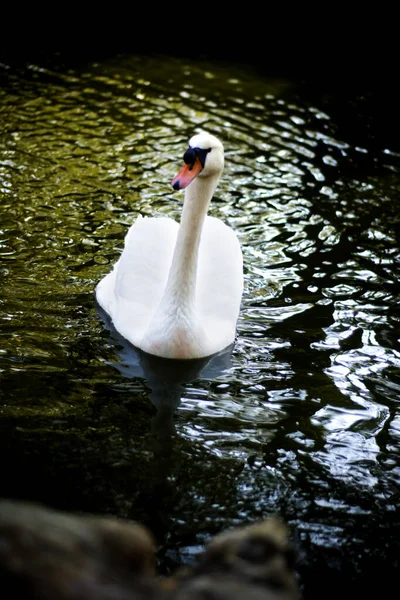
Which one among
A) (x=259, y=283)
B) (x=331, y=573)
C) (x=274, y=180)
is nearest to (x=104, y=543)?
(x=331, y=573)

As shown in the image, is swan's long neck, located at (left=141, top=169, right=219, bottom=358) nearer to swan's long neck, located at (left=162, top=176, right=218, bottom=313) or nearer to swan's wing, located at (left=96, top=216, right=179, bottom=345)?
swan's long neck, located at (left=162, top=176, right=218, bottom=313)

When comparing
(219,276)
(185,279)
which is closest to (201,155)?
(185,279)

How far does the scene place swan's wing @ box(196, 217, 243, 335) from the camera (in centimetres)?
530

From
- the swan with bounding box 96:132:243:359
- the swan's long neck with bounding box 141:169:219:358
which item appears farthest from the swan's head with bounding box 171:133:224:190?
the swan's long neck with bounding box 141:169:219:358

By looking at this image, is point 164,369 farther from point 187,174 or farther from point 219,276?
point 187,174

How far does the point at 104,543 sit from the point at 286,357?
3089mm

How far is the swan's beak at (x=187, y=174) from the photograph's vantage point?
451 centimetres

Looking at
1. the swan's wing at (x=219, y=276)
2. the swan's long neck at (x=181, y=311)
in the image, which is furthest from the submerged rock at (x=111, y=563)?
the swan's wing at (x=219, y=276)

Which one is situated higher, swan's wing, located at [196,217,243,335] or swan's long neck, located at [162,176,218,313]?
swan's long neck, located at [162,176,218,313]

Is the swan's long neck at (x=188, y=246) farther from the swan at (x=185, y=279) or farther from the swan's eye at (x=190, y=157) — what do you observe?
the swan's eye at (x=190, y=157)

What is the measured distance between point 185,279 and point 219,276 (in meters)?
0.60

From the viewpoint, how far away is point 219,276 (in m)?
5.50

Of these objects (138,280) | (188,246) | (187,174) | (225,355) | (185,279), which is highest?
(187,174)

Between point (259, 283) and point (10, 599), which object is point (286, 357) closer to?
point (259, 283)
